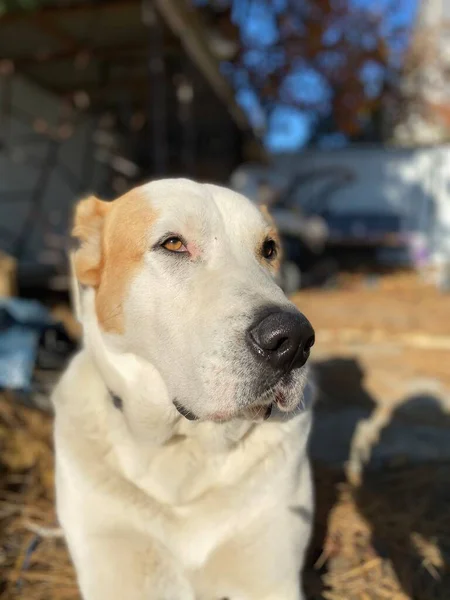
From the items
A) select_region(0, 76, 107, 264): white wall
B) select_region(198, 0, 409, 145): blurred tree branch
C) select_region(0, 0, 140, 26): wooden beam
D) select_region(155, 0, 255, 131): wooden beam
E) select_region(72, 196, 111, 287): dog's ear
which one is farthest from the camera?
select_region(198, 0, 409, 145): blurred tree branch

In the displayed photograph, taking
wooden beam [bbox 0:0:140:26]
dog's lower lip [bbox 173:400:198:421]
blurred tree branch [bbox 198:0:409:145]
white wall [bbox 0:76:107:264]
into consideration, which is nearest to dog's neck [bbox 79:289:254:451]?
dog's lower lip [bbox 173:400:198:421]

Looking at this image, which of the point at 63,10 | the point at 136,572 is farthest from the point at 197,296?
the point at 63,10

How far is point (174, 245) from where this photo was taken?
5.33 feet

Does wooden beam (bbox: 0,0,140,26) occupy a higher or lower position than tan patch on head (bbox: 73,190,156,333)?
higher

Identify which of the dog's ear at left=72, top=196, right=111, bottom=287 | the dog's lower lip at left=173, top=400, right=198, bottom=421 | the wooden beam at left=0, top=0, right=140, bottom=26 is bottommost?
the dog's lower lip at left=173, top=400, right=198, bottom=421

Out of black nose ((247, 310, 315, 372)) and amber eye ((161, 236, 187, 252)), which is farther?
amber eye ((161, 236, 187, 252))

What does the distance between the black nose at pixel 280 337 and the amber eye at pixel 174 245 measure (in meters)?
0.44

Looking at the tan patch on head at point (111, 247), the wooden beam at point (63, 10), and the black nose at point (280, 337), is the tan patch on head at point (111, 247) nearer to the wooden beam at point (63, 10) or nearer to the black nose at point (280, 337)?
the black nose at point (280, 337)

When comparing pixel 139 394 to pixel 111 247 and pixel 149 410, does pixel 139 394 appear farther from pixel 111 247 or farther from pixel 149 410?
pixel 111 247

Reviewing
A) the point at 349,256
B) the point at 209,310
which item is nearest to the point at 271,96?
the point at 349,256

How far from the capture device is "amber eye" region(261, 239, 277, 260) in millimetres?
1826

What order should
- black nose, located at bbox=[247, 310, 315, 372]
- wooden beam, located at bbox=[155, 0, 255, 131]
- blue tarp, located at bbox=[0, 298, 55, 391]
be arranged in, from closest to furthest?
1. black nose, located at bbox=[247, 310, 315, 372]
2. blue tarp, located at bbox=[0, 298, 55, 391]
3. wooden beam, located at bbox=[155, 0, 255, 131]

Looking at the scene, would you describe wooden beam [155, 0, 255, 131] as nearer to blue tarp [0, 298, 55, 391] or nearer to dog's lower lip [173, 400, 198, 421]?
blue tarp [0, 298, 55, 391]

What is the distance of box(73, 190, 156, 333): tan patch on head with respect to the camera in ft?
5.33
